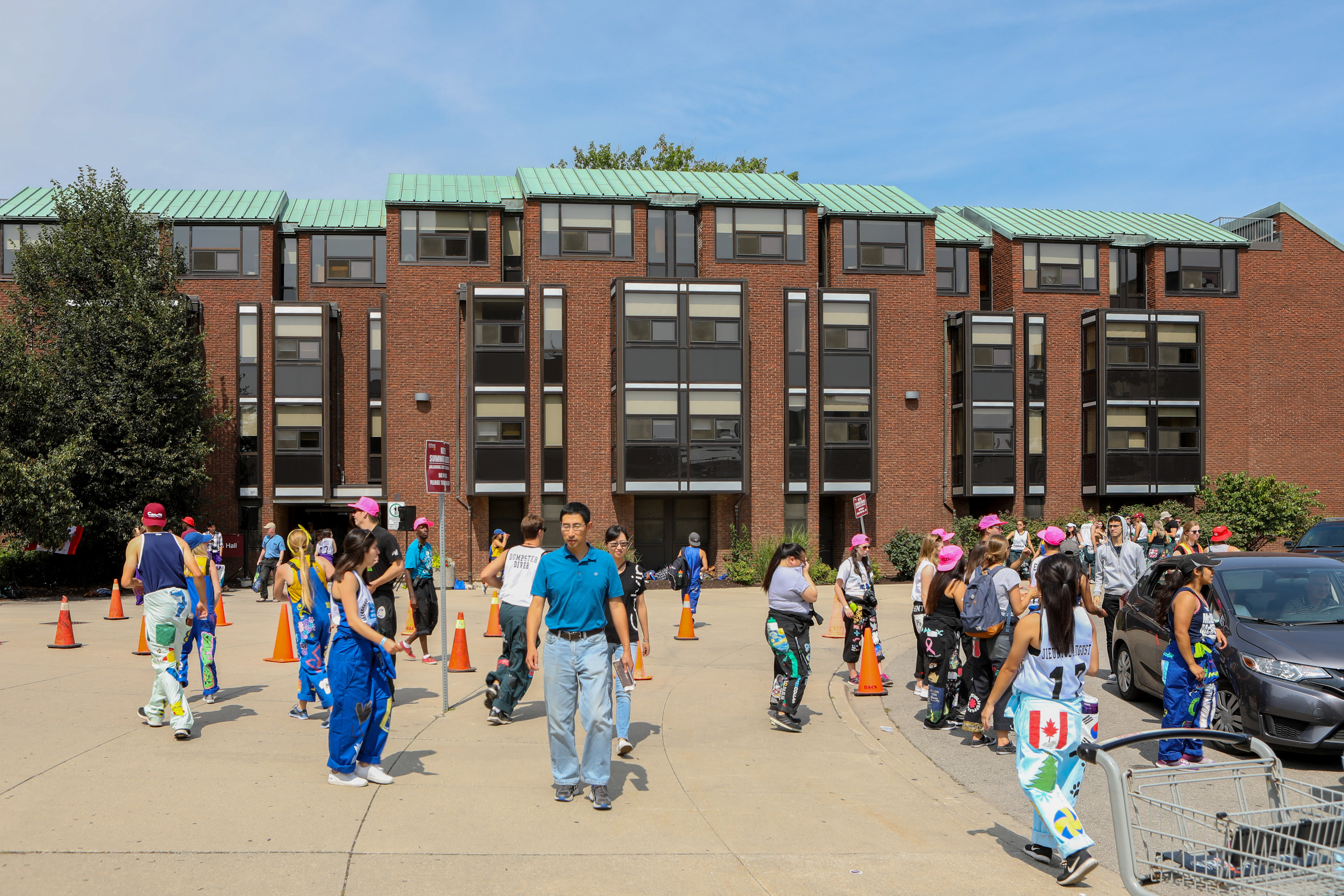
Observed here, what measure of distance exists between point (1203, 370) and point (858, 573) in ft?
101

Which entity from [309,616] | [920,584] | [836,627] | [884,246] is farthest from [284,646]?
[884,246]

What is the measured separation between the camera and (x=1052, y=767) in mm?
5469

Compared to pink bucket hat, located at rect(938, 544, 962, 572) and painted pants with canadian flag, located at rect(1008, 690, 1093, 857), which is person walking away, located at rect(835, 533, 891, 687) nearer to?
pink bucket hat, located at rect(938, 544, 962, 572)

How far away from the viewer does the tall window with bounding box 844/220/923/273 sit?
110ft

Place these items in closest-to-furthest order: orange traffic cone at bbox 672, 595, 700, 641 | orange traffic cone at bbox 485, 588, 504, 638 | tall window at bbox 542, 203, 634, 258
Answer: orange traffic cone at bbox 485, 588, 504, 638 < orange traffic cone at bbox 672, 595, 700, 641 < tall window at bbox 542, 203, 634, 258

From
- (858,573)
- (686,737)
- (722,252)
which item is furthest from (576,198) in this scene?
(686,737)

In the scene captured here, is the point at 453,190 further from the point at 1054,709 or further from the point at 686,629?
the point at 1054,709

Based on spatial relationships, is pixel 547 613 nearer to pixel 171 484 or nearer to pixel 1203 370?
pixel 171 484

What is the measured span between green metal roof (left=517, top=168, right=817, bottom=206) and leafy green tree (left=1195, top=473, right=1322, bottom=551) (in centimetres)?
1748

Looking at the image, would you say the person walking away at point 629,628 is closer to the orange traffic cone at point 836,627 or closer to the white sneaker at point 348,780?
the white sneaker at point 348,780

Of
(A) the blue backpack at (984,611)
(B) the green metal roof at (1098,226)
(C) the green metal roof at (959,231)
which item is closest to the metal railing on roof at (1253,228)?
(B) the green metal roof at (1098,226)

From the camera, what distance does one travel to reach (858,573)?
10984mm

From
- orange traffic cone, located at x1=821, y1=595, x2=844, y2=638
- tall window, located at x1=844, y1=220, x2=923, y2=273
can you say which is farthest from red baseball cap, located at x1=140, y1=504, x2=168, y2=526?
tall window, located at x1=844, y1=220, x2=923, y2=273

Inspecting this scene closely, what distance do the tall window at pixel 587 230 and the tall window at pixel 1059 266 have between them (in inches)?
597
